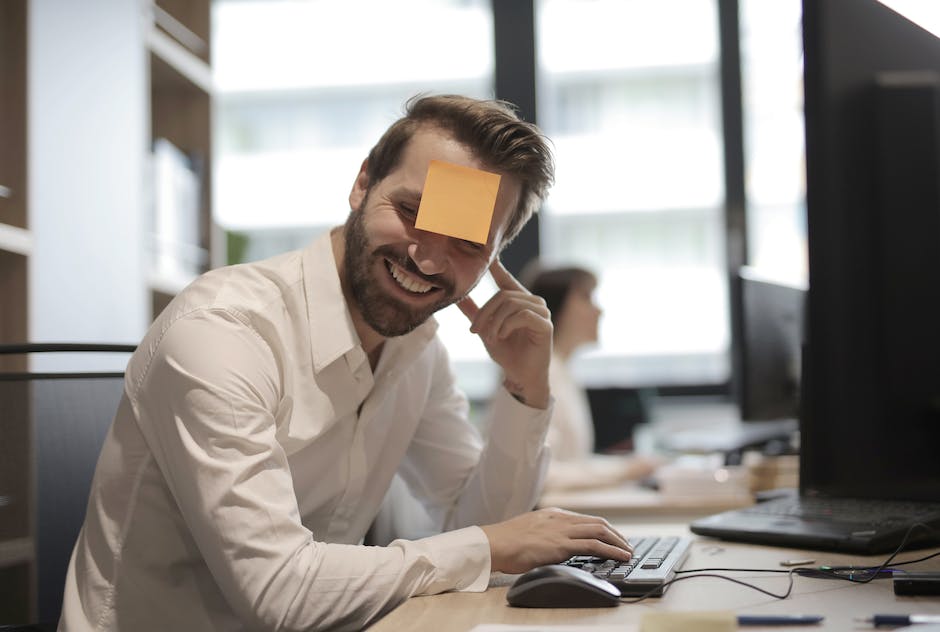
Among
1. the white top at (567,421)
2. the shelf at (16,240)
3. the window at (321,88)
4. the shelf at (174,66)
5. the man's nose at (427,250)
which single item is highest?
the window at (321,88)

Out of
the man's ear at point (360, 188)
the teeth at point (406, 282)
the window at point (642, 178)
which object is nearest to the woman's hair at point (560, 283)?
the window at point (642, 178)

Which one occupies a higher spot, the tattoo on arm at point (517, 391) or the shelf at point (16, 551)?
the tattoo on arm at point (517, 391)

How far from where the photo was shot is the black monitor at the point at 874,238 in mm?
1058

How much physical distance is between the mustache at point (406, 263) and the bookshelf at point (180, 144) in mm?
939

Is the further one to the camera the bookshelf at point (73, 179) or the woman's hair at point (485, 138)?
the woman's hair at point (485, 138)

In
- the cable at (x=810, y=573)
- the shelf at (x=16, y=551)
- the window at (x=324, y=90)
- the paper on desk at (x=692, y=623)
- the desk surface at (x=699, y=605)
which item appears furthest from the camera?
the window at (x=324, y=90)

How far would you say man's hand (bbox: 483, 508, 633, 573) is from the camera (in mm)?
1088

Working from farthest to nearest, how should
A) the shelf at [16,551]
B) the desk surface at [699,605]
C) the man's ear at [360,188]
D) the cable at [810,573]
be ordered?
the man's ear at [360,188], the shelf at [16,551], the cable at [810,573], the desk surface at [699,605]

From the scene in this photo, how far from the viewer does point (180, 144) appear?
234cm

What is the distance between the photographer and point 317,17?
438cm

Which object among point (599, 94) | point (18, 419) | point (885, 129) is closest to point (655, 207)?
point (599, 94)

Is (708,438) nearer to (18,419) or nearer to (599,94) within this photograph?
(599,94)

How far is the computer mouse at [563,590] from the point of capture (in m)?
0.93

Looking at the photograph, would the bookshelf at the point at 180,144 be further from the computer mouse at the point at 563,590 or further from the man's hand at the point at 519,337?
the computer mouse at the point at 563,590
